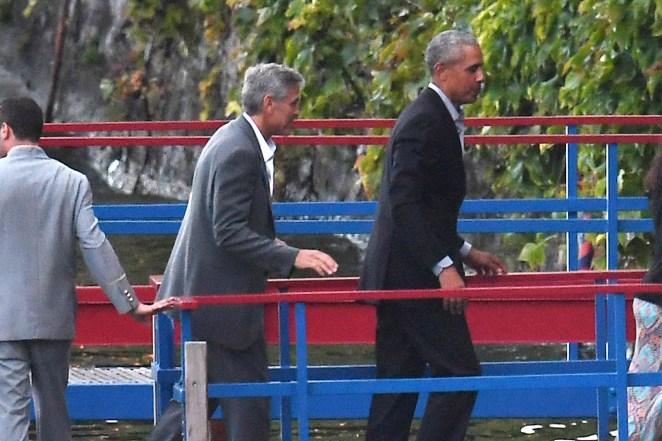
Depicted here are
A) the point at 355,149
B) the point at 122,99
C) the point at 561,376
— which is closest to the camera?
the point at 561,376

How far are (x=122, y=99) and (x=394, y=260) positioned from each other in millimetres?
20293

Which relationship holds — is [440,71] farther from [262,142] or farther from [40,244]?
[40,244]

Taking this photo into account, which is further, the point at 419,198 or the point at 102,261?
the point at 102,261

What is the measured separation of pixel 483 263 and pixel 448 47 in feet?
3.26

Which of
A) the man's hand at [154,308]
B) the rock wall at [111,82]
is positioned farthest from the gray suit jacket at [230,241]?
the rock wall at [111,82]

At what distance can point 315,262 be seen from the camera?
257 inches

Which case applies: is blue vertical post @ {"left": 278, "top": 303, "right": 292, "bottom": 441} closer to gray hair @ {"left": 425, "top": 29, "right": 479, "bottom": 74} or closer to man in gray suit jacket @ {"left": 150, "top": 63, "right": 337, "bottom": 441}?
man in gray suit jacket @ {"left": 150, "top": 63, "right": 337, "bottom": 441}

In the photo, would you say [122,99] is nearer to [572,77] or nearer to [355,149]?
[355,149]

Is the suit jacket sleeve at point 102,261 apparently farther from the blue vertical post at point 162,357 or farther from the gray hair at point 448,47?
the gray hair at point 448,47

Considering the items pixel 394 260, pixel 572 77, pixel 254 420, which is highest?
pixel 572 77

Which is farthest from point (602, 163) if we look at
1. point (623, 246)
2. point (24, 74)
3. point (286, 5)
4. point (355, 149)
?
point (24, 74)

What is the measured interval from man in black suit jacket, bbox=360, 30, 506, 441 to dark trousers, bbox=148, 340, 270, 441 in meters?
0.43

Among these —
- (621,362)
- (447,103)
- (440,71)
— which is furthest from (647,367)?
(440,71)

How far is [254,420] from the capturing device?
686 cm
